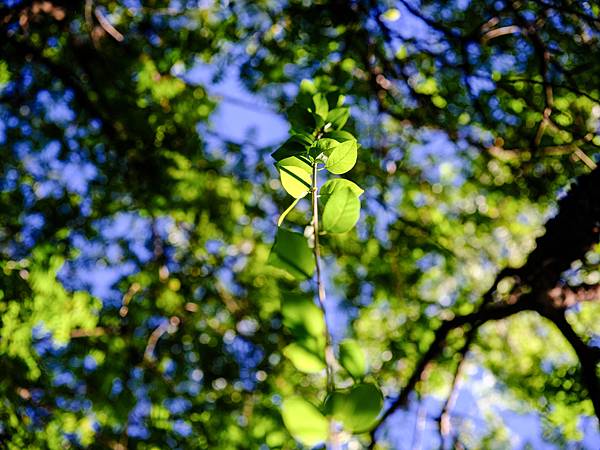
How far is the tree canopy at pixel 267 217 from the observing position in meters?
1.57

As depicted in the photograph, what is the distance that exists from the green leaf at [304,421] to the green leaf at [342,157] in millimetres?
299

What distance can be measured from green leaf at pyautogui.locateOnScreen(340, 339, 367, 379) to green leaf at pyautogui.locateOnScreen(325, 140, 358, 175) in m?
0.23

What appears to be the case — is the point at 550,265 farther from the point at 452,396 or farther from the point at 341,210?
the point at 341,210

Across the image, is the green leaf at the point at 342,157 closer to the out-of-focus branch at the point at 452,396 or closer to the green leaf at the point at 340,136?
the green leaf at the point at 340,136

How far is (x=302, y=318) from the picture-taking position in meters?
0.61

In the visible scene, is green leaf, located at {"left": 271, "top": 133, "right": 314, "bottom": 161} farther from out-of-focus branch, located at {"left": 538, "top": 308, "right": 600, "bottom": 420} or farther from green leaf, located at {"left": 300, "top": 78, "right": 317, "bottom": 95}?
out-of-focus branch, located at {"left": 538, "top": 308, "right": 600, "bottom": 420}

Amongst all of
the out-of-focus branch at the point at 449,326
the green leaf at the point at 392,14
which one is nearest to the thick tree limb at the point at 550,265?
the out-of-focus branch at the point at 449,326

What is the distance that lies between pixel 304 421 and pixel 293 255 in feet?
0.66

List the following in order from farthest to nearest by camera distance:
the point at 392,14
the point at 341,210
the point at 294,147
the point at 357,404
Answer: the point at 392,14
the point at 294,147
the point at 341,210
the point at 357,404

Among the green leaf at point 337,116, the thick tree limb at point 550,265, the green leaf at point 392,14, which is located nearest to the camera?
the green leaf at point 337,116

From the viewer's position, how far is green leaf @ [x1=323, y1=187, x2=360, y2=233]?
0.65m

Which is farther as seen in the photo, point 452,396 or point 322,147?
point 452,396

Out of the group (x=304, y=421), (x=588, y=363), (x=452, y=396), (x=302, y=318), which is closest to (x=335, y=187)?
(x=302, y=318)

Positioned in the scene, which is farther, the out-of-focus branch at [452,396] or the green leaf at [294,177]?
the out-of-focus branch at [452,396]
